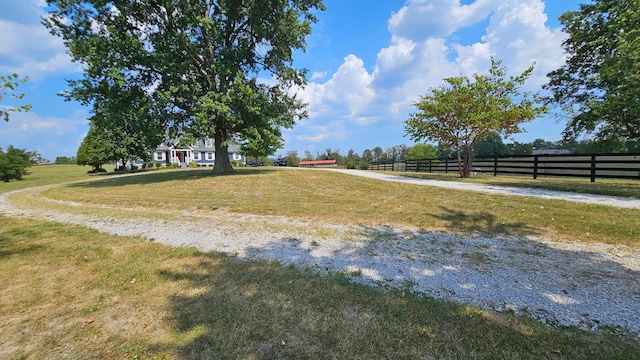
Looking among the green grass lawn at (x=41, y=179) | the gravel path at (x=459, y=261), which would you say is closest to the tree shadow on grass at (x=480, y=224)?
the gravel path at (x=459, y=261)

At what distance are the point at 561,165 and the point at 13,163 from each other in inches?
1584

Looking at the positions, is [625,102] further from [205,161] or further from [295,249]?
[205,161]

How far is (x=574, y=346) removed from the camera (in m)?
2.15

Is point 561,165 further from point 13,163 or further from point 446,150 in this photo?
point 13,163

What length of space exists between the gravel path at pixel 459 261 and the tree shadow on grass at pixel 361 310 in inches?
1.3

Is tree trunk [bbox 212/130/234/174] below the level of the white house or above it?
below

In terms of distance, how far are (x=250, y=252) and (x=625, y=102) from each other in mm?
13114

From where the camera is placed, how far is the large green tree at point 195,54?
13.4m

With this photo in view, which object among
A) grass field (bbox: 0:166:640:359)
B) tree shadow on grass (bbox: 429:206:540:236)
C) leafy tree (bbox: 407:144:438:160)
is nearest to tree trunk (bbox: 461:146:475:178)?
tree shadow on grass (bbox: 429:206:540:236)

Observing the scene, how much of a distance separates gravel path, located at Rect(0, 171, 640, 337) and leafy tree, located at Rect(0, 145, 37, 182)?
27.6 m

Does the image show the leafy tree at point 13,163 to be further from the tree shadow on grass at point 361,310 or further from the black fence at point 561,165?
the black fence at point 561,165

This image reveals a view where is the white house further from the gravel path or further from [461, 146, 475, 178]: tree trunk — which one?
the gravel path

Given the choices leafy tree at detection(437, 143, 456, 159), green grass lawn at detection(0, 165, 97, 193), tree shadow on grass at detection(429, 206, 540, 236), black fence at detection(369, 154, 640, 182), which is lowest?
tree shadow on grass at detection(429, 206, 540, 236)

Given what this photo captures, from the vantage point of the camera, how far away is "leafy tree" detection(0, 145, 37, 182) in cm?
2309
